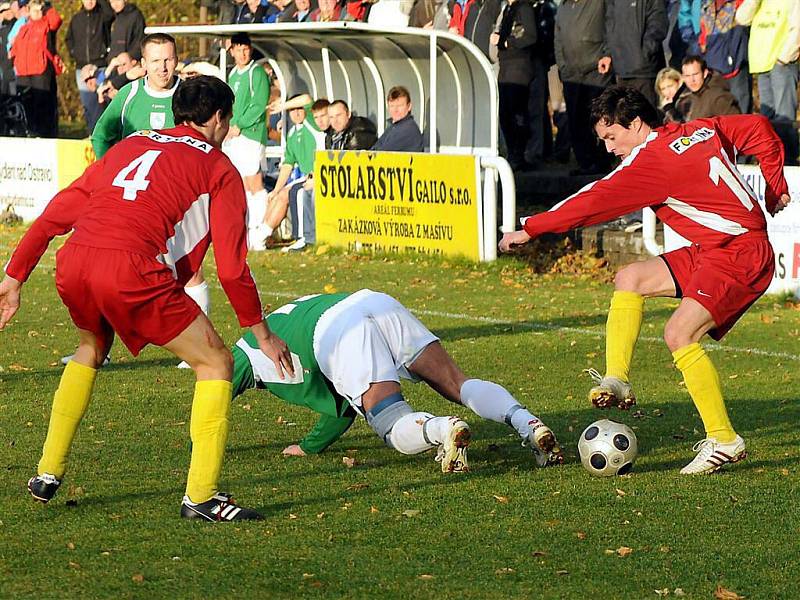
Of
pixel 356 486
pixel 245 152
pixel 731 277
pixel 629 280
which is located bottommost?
pixel 245 152

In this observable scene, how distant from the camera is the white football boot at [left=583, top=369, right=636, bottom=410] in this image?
746 centimetres

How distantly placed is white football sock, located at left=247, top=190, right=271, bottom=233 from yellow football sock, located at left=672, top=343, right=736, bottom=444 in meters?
11.6

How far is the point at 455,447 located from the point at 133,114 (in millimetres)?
5070

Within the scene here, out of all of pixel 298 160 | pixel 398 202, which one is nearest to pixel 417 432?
pixel 398 202

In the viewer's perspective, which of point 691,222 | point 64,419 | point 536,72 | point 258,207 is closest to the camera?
point 64,419

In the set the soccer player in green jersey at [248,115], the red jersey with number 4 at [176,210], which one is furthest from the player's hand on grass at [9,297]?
the soccer player in green jersey at [248,115]

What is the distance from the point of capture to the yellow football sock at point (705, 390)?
7.41 m

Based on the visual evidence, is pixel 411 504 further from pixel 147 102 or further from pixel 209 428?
pixel 147 102

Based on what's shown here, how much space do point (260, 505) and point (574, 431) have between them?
2.36m

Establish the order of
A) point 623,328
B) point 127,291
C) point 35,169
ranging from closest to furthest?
point 127,291
point 623,328
point 35,169

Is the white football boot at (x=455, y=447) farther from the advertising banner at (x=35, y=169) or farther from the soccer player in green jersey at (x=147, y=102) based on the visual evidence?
the advertising banner at (x=35, y=169)

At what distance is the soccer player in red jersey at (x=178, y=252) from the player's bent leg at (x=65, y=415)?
0.58 feet

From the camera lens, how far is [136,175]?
623cm

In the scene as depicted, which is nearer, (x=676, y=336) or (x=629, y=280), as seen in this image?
(x=676, y=336)
